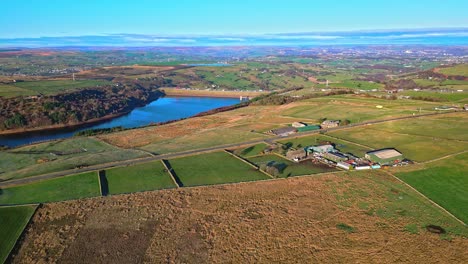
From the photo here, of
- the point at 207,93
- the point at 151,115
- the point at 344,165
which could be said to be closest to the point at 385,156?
the point at 344,165

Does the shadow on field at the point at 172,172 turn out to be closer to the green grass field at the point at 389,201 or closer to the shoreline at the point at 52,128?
the green grass field at the point at 389,201

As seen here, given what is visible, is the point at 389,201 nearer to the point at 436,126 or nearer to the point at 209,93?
the point at 436,126

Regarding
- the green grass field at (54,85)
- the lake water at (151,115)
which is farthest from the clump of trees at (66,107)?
the green grass field at (54,85)

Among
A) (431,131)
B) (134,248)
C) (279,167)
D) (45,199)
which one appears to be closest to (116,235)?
(134,248)

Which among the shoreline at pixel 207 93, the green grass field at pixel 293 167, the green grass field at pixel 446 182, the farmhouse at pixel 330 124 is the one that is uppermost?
the farmhouse at pixel 330 124

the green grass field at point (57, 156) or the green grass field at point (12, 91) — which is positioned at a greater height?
the green grass field at point (12, 91)
